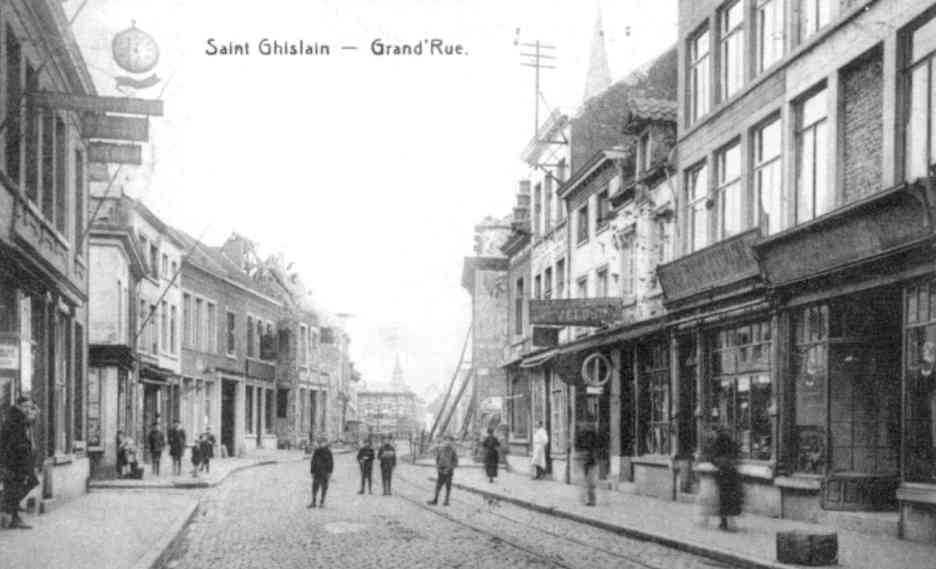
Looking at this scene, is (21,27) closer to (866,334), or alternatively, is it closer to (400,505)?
(400,505)

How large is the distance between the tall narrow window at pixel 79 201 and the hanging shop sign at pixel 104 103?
24.6 ft

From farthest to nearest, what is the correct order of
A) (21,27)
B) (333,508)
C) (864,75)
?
(333,508)
(21,27)
(864,75)

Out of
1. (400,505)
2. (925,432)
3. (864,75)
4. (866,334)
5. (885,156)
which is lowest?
(400,505)

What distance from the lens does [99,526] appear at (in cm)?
1720

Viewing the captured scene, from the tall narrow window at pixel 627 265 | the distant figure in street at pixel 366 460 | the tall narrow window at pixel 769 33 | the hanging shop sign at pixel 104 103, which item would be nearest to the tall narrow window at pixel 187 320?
the distant figure in street at pixel 366 460

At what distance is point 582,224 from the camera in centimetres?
3441

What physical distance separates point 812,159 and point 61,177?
Answer: 13.5 m

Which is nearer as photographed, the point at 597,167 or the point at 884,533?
the point at 884,533

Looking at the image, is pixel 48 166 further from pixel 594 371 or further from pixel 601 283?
pixel 601 283

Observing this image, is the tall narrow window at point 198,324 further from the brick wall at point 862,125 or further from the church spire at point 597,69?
the brick wall at point 862,125

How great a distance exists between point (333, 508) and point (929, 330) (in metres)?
11.3

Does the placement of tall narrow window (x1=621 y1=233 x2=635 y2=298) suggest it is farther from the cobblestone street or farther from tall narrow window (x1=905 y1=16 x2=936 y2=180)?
tall narrow window (x1=905 y1=16 x2=936 y2=180)

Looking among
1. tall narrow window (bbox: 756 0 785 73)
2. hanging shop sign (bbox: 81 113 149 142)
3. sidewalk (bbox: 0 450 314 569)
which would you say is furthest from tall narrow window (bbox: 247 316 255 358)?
tall narrow window (bbox: 756 0 785 73)

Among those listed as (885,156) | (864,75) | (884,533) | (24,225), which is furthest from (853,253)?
(24,225)
